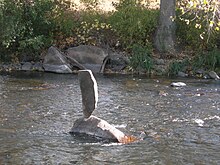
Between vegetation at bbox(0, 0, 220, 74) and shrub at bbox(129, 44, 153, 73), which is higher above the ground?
vegetation at bbox(0, 0, 220, 74)

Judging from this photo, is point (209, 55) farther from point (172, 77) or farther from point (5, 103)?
point (5, 103)

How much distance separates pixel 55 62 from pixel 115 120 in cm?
983

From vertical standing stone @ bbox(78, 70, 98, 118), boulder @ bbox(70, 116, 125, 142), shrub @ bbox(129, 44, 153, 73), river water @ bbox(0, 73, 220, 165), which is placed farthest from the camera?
shrub @ bbox(129, 44, 153, 73)

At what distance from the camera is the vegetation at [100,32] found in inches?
901

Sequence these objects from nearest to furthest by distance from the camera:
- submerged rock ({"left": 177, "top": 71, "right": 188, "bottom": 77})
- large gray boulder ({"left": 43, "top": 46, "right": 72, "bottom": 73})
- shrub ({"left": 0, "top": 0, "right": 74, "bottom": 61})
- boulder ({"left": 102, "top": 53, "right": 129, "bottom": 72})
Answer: large gray boulder ({"left": 43, "top": 46, "right": 72, "bottom": 73}), submerged rock ({"left": 177, "top": 71, "right": 188, "bottom": 77}), shrub ({"left": 0, "top": 0, "right": 74, "bottom": 61}), boulder ({"left": 102, "top": 53, "right": 129, "bottom": 72})

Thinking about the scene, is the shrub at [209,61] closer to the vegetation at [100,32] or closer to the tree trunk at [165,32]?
the vegetation at [100,32]

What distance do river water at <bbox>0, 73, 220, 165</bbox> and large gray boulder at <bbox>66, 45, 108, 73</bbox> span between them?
2.53m

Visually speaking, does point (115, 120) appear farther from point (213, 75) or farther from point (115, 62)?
point (115, 62)

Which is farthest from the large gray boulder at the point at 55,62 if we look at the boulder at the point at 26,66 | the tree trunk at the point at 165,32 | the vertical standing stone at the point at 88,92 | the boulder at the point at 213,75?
the vertical standing stone at the point at 88,92

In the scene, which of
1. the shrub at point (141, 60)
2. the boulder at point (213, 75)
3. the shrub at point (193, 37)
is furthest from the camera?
the shrub at point (193, 37)

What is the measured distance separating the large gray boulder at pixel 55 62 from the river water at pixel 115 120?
1.74 m

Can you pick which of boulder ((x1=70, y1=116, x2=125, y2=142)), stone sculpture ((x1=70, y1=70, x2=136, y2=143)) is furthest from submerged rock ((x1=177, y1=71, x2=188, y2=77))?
boulder ((x1=70, y1=116, x2=125, y2=142))

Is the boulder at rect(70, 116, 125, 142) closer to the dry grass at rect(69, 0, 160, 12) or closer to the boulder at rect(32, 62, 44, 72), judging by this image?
the boulder at rect(32, 62, 44, 72)

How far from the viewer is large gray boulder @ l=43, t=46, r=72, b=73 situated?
2205 cm
